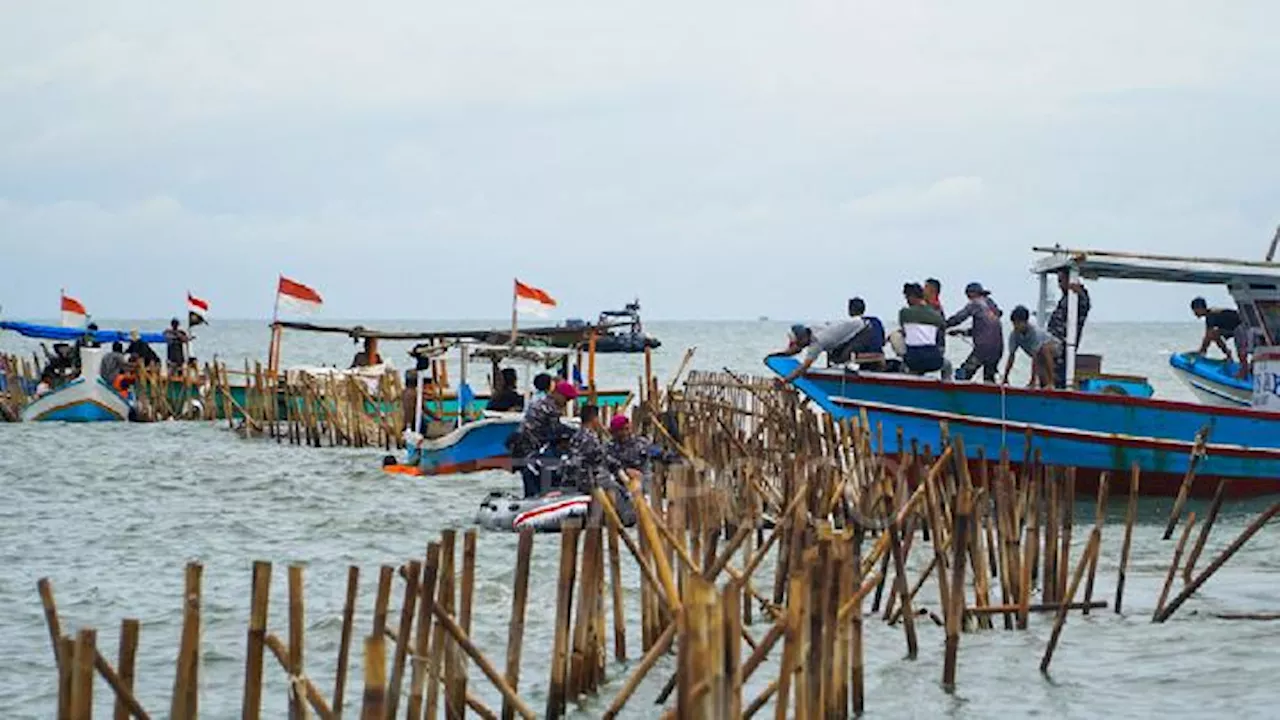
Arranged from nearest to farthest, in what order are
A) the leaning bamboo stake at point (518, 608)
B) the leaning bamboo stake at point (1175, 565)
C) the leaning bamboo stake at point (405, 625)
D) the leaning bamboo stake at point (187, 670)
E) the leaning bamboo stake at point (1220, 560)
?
the leaning bamboo stake at point (187, 670) → the leaning bamboo stake at point (405, 625) → the leaning bamboo stake at point (518, 608) → the leaning bamboo stake at point (1220, 560) → the leaning bamboo stake at point (1175, 565)

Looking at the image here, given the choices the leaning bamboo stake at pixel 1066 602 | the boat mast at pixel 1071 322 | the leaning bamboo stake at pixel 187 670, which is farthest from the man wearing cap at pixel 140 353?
the leaning bamboo stake at pixel 187 670

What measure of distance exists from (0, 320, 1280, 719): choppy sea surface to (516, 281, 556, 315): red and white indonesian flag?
236 centimetres

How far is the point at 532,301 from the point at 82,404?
14.0 metres

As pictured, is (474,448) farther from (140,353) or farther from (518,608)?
(140,353)

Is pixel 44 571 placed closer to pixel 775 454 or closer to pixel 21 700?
pixel 21 700

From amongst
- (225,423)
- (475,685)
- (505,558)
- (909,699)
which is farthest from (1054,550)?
(225,423)

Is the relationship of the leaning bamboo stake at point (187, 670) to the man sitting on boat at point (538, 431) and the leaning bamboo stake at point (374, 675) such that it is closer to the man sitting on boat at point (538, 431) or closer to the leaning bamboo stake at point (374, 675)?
the leaning bamboo stake at point (374, 675)

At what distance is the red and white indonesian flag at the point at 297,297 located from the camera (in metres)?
28.1

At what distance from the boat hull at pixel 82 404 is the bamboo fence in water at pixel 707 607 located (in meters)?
21.1

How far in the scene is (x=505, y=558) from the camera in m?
15.0

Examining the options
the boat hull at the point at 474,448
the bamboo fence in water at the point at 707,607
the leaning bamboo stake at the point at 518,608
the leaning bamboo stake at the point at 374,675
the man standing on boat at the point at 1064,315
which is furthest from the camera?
the boat hull at the point at 474,448

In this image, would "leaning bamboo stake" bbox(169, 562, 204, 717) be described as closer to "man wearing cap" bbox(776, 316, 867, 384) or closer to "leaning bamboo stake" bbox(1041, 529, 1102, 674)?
"leaning bamboo stake" bbox(1041, 529, 1102, 674)

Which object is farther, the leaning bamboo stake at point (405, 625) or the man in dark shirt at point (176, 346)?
the man in dark shirt at point (176, 346)

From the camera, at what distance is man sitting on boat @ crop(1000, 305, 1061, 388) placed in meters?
17.3
